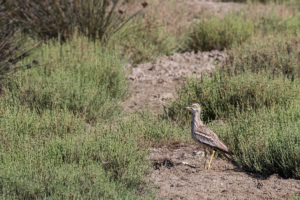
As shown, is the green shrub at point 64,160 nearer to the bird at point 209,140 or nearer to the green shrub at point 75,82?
the green shrub at point 75,82

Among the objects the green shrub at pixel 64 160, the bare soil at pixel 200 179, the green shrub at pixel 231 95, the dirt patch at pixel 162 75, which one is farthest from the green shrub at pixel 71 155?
the dirt patch at pixel 162 75

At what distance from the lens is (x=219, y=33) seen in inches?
443

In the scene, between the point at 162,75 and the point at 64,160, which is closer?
the point at 64,160

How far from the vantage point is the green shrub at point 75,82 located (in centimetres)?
733

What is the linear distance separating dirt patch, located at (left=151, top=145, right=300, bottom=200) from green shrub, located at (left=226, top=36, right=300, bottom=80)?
2.65 meters

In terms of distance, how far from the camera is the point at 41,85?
24.9ft

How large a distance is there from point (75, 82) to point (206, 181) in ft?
11.0

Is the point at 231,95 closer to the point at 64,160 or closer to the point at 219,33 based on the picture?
the point at 64,160

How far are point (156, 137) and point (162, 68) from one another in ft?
11.9

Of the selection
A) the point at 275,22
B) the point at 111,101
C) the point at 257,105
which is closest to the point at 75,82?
the point at 111,101

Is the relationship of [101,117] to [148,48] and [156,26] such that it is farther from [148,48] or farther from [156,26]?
[156,26]

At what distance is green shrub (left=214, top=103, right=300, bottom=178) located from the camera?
5355mm

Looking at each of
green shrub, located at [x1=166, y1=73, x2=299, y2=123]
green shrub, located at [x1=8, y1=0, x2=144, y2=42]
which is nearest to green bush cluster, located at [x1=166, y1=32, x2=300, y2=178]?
green shrub, located at [x1=166, y1=73, x2=299, y2=123]

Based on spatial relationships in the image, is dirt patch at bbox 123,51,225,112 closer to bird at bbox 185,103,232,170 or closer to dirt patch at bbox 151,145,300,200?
dirt patch at bbox 151,145,300,200
